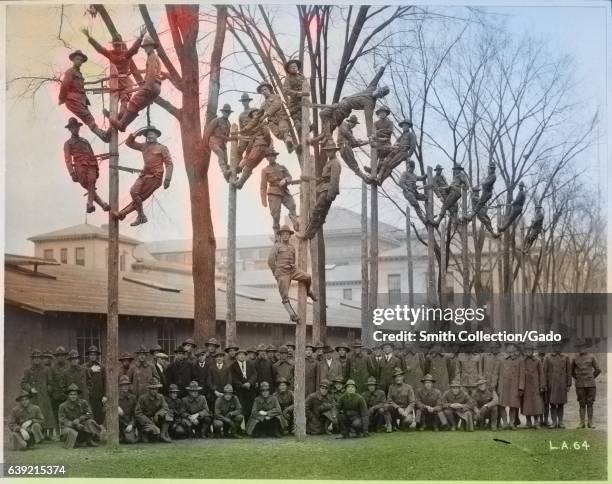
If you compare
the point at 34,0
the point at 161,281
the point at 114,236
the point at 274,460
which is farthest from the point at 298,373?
the point at 34,0

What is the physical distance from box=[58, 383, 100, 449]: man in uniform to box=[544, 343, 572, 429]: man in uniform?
10.7 ft

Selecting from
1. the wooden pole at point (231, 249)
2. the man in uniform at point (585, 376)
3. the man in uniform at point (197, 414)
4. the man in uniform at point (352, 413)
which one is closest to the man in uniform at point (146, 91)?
the wooden pole at point (231, 249)

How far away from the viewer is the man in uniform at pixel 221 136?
7516mm

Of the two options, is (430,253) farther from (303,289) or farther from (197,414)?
(197,414)

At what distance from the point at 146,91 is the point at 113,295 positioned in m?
1.48

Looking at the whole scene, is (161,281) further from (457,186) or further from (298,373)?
(457,186)

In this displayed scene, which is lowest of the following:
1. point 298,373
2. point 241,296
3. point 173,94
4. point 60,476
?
point 60,476

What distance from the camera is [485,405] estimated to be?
24.4ft

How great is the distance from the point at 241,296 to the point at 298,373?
69 cm

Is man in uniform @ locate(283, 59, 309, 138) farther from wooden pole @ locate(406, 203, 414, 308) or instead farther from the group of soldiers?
the group of soldiers

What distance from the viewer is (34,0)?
7.49 m

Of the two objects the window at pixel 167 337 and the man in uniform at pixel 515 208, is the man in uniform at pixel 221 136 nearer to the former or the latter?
the window at pixel 167 337

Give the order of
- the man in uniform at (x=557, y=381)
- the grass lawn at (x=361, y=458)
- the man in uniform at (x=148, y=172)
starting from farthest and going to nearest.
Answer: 1. the man in uniform at (x=148, y=172)
2. the man in uniform at (x=557, y=381)
3. the grass lawn at (x=361, y=458)

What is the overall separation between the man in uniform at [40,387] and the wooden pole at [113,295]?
431mm
